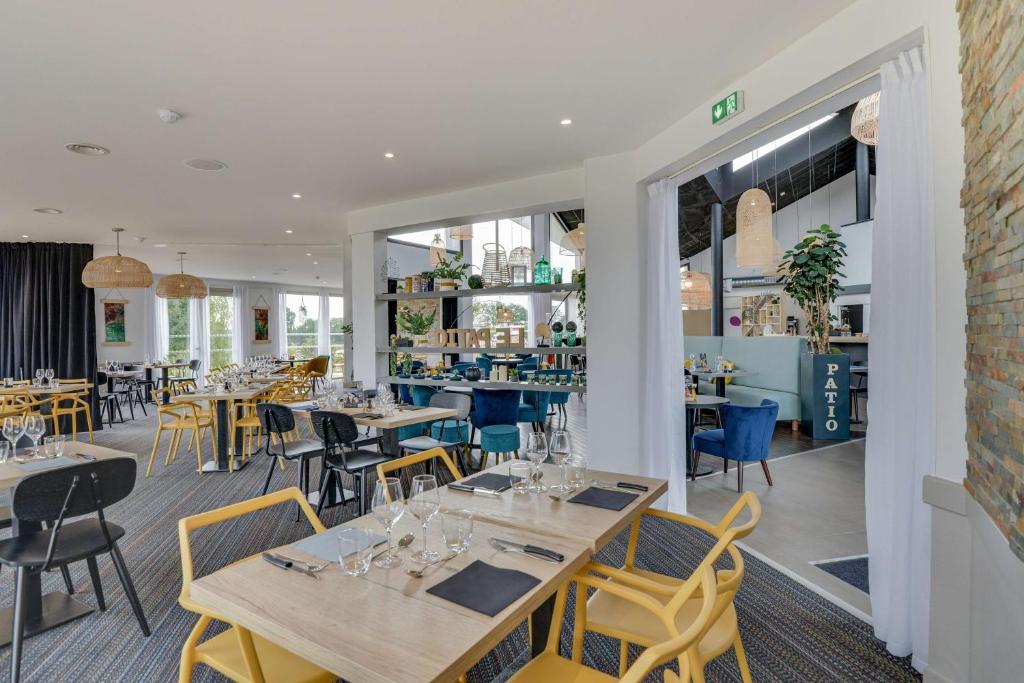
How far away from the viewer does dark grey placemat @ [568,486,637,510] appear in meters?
2.13

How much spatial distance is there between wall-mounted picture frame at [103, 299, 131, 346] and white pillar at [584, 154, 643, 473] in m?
11.8

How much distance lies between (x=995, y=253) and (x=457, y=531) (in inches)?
72.2

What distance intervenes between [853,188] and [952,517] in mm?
12419

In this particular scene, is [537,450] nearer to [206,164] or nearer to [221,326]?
[206,164]

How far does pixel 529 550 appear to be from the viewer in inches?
66.3

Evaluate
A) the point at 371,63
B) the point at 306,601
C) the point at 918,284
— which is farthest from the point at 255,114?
the point at 918,284

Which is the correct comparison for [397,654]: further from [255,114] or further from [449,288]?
[449,288]

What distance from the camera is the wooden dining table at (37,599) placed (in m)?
2.57

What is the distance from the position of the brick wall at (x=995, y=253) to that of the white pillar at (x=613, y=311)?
254 centimetres

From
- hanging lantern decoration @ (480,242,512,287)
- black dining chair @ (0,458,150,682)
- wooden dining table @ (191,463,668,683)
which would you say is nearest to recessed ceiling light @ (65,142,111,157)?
black dining chair @ (0,458,150,682)

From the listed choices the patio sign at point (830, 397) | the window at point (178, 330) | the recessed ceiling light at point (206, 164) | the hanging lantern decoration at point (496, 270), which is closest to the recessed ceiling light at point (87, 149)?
the recessed ceiling light at point (206, 164)

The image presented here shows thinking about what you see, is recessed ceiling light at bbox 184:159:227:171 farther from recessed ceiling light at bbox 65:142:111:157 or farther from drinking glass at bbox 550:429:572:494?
drinking glass at bbox 550:429:572:494

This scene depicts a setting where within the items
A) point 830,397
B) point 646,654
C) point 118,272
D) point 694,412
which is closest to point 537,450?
point 646,654

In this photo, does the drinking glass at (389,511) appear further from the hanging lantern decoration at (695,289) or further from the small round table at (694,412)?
the hanging lantern decoration at (695,289)
